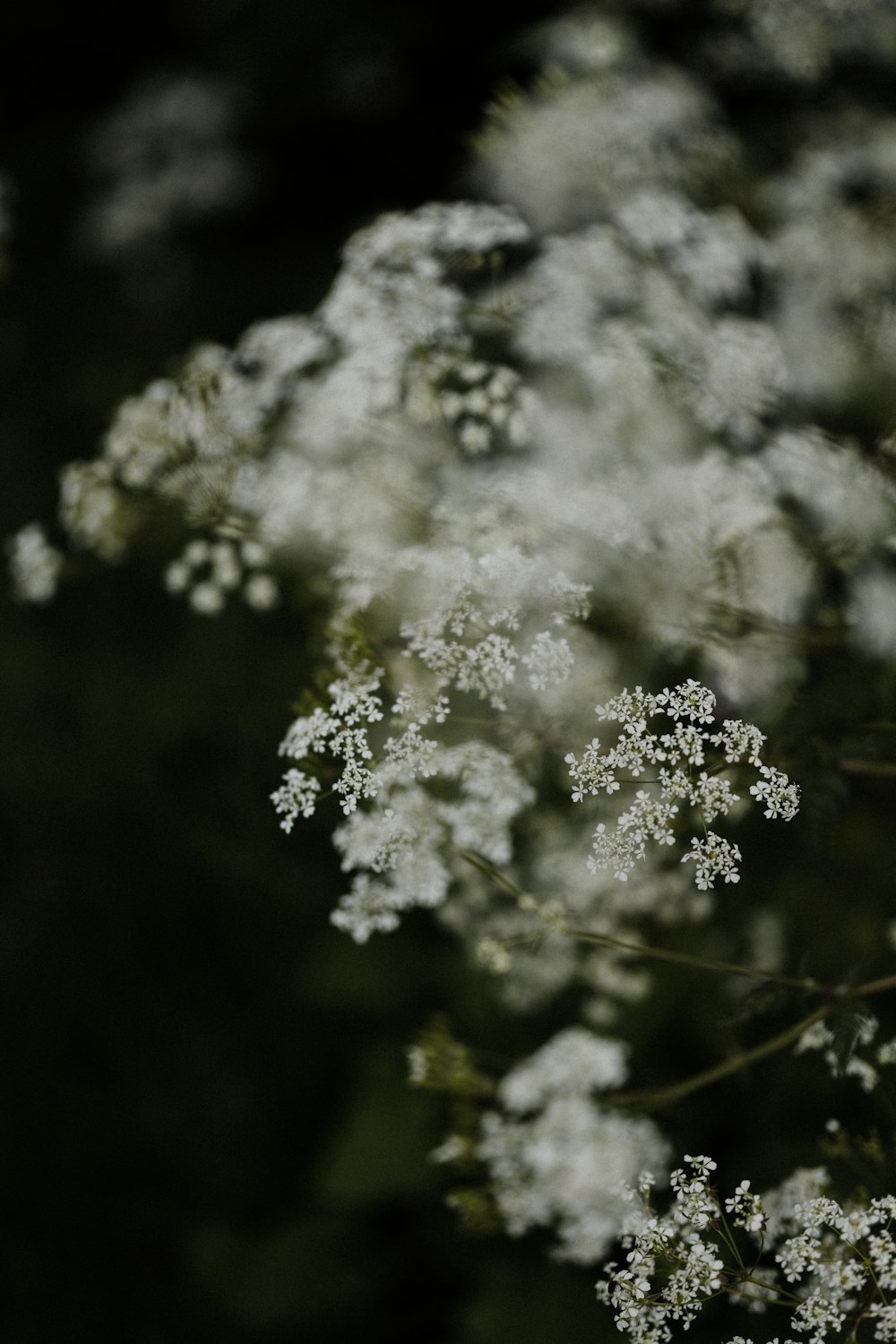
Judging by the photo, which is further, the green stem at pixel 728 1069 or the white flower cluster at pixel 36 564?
the white flower cluster at pixel 36 564

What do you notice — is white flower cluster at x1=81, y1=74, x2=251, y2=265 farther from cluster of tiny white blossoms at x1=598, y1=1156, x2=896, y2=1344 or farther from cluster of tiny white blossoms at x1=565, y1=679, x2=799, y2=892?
cluster of tiny white blossoms at x1=598, y1=1156, x2=896, y2=1344

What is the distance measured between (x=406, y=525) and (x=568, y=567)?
1.00ft

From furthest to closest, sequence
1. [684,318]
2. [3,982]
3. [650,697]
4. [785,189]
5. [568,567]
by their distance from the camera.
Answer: [3,982] → [785,189] → [684,318] → [568,567] → [650,697]

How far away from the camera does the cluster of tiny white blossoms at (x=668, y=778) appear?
1.19 meters

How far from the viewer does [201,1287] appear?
9.53ft

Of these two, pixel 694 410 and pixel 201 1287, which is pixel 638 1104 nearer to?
pixel 694 410

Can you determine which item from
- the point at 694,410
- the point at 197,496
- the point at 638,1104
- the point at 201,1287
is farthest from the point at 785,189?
the point at 201,1287

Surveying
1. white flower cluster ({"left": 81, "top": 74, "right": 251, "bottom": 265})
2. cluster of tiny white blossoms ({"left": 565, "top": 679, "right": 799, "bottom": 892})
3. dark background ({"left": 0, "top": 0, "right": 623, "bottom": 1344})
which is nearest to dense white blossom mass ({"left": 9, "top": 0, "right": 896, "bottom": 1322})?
cluster of tiny white blossoms ({"left": 565, "top": 679, "right": 799, "bottom": 892})

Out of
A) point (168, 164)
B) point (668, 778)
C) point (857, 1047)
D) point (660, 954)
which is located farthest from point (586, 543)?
point (168, 164)

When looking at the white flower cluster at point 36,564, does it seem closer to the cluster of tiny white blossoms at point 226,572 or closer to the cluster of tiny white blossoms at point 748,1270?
the cluster of tiny white blossoms at point 226,572

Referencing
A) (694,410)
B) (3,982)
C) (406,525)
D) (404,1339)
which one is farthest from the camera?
(3,982)

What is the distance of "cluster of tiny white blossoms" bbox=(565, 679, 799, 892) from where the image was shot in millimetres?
1187

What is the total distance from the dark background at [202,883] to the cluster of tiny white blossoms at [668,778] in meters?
1.66

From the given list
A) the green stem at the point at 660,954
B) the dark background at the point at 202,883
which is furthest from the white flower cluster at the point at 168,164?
the green stem at the point at 660,954
